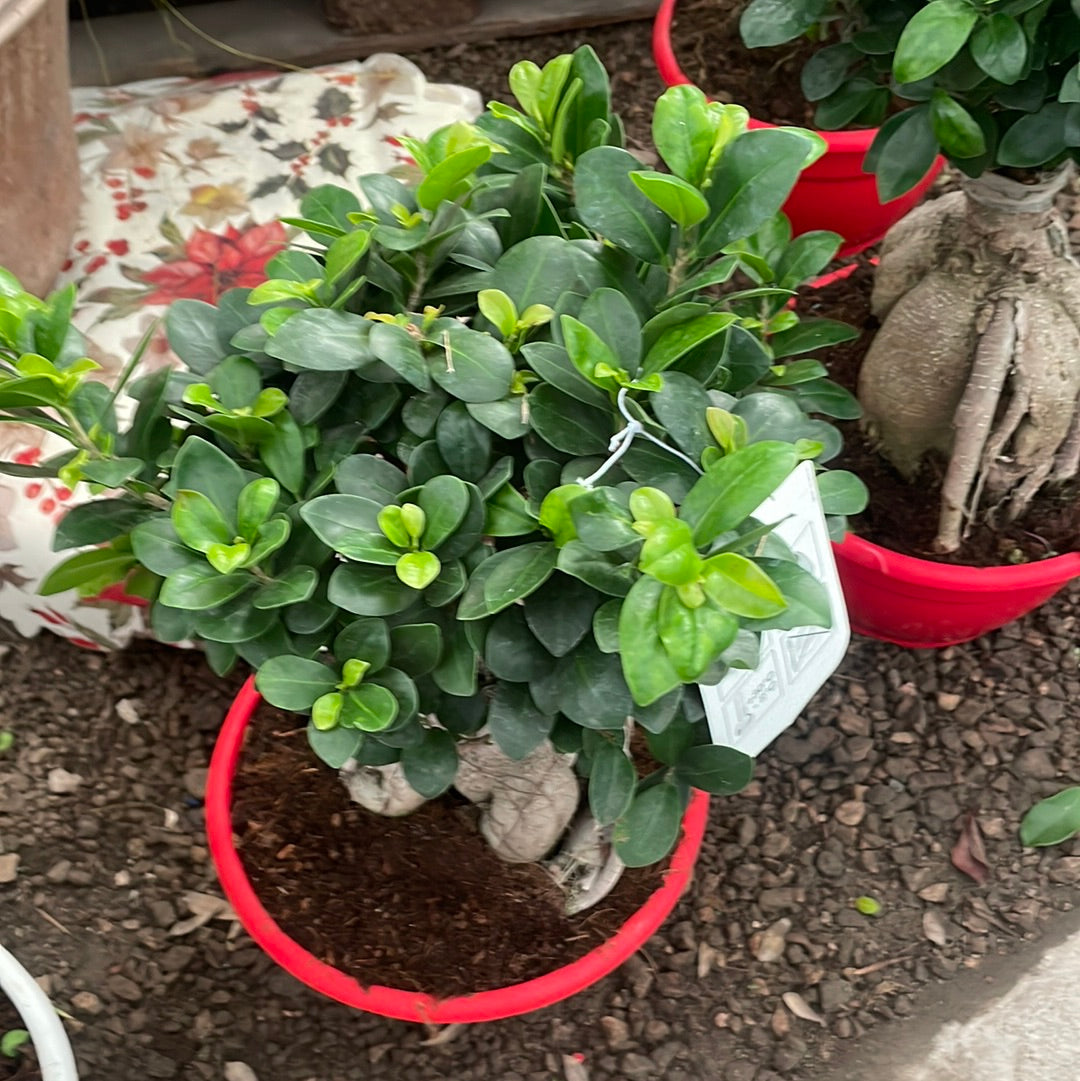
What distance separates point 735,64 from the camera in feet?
5.27

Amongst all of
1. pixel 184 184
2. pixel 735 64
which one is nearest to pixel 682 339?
pixel 735 64

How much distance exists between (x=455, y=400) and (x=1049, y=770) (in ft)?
3.29

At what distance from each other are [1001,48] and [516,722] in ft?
2.03

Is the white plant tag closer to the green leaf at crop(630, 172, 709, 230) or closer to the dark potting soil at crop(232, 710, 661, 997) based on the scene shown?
the green leaf at crop(630, 172, 709, 230)

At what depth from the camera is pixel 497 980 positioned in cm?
101

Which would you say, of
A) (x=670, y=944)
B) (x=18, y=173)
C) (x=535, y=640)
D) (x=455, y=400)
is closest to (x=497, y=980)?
(x=670, y=944)

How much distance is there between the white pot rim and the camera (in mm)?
1000

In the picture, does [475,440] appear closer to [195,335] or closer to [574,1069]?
[195,335]

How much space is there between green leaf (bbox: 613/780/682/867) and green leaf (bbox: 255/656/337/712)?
Result: 0.25 m

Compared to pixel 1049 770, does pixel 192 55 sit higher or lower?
higher

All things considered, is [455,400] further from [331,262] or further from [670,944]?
[670,944]

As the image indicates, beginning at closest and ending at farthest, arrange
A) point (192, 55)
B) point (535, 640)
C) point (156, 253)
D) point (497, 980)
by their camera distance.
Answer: point (535, 640) < point (497, 980) < point (156, 253) < point (192, 55)

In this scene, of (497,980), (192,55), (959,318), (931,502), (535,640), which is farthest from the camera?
(192,55)

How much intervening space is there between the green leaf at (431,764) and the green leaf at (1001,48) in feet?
2.13
